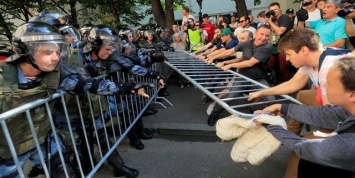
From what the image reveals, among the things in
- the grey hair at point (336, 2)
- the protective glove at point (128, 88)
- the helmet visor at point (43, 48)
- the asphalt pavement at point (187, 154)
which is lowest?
the asphalt pavement at point (187, 154)

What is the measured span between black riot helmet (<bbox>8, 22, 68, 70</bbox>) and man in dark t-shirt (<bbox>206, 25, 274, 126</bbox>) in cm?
277

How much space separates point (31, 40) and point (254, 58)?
3238mm

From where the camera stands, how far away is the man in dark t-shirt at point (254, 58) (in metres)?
4.32

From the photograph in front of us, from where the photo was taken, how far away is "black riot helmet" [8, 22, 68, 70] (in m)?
2.04

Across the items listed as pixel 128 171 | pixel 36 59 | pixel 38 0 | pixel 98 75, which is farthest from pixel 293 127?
pixel 38 0

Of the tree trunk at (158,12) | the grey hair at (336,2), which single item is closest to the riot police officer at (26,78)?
the grey hair at (336,2)

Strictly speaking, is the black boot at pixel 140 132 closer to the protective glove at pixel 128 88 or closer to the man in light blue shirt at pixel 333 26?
the protective glove at pixel 128 88

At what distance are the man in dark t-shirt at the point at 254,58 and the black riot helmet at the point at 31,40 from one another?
2772 mm

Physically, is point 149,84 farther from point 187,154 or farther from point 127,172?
point 187,154

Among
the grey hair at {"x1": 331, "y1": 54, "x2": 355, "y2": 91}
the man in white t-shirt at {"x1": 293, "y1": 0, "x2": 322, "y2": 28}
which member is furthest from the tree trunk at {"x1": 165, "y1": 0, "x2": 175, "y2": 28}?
the grey hair at {"x1": 331, "y1": 54, "x2": 355, "y2": 91}

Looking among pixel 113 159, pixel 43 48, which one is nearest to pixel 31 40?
pixel 43 48

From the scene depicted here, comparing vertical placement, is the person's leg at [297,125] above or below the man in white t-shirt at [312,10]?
below

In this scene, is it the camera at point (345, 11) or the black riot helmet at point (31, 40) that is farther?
the camera at point (345, 11)

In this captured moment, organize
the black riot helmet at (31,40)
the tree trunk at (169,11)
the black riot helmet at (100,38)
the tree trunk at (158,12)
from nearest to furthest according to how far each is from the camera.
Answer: the black riot helmet at (31,40)
the black riot helmet at (100,38)
the tree trunk at (169,11)
the tree trunk at (158,12)
